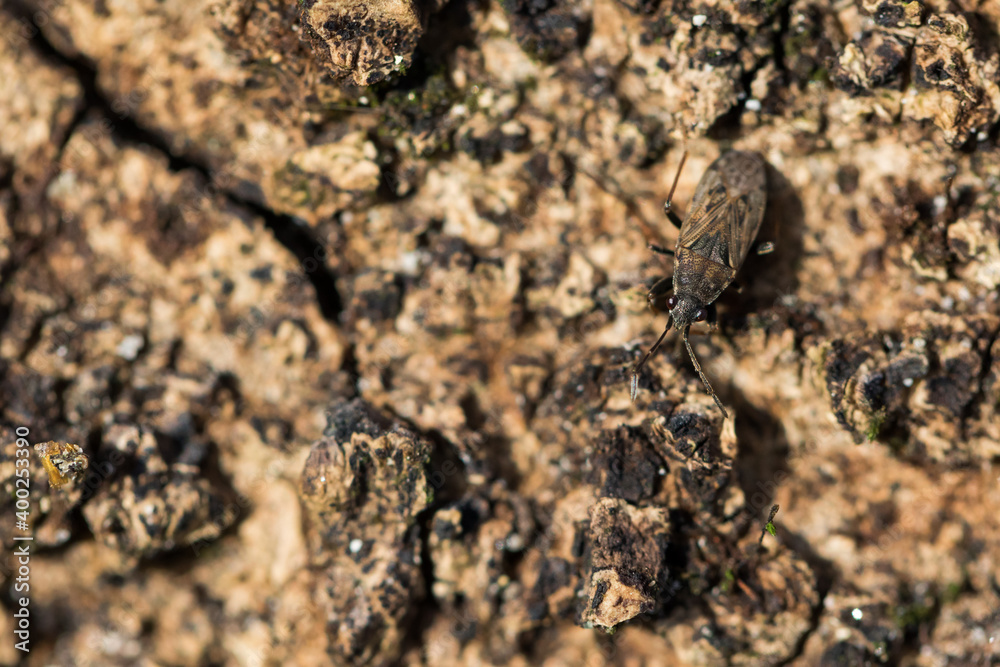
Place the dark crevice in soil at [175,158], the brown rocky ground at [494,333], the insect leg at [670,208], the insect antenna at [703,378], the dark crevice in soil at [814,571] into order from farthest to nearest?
1. the dark crevice in soil at [175,158]
2. the insect leg at [670,208]
3. the dark crevice in soil at [814,571]
4. the brown rocky ground at [494,333]
5. the insect antenna at [703,378]

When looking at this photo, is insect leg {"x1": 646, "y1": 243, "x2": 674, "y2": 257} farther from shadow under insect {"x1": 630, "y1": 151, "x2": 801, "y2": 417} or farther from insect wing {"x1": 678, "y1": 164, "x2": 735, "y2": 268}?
insect wing {"x1": 678, "y1": 164, "x2": 735, "y2": 268}

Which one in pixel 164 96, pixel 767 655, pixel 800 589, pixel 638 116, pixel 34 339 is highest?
pixel 638 116

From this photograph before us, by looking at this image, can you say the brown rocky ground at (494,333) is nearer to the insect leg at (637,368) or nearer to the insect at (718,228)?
the insect leg at (637,368)

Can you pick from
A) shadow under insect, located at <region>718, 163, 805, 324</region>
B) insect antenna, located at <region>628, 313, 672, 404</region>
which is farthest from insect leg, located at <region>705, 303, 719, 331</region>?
insect antenna, located at <region>628, 313, 672, 404</region>

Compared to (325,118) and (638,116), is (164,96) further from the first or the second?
(638,116)

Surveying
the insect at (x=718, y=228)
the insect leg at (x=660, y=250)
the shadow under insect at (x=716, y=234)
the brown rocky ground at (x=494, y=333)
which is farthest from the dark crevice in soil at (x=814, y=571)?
the insect leg at (x=660, y=250)

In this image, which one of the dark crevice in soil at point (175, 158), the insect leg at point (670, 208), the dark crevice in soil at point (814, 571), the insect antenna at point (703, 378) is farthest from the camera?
the dark crevice in soil at point (175, 158)

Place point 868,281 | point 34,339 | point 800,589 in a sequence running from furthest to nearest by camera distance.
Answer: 1. point 34,339
2. point 868,281
3. point 800,589

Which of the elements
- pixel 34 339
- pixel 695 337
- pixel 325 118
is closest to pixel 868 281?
pixel 695 337
